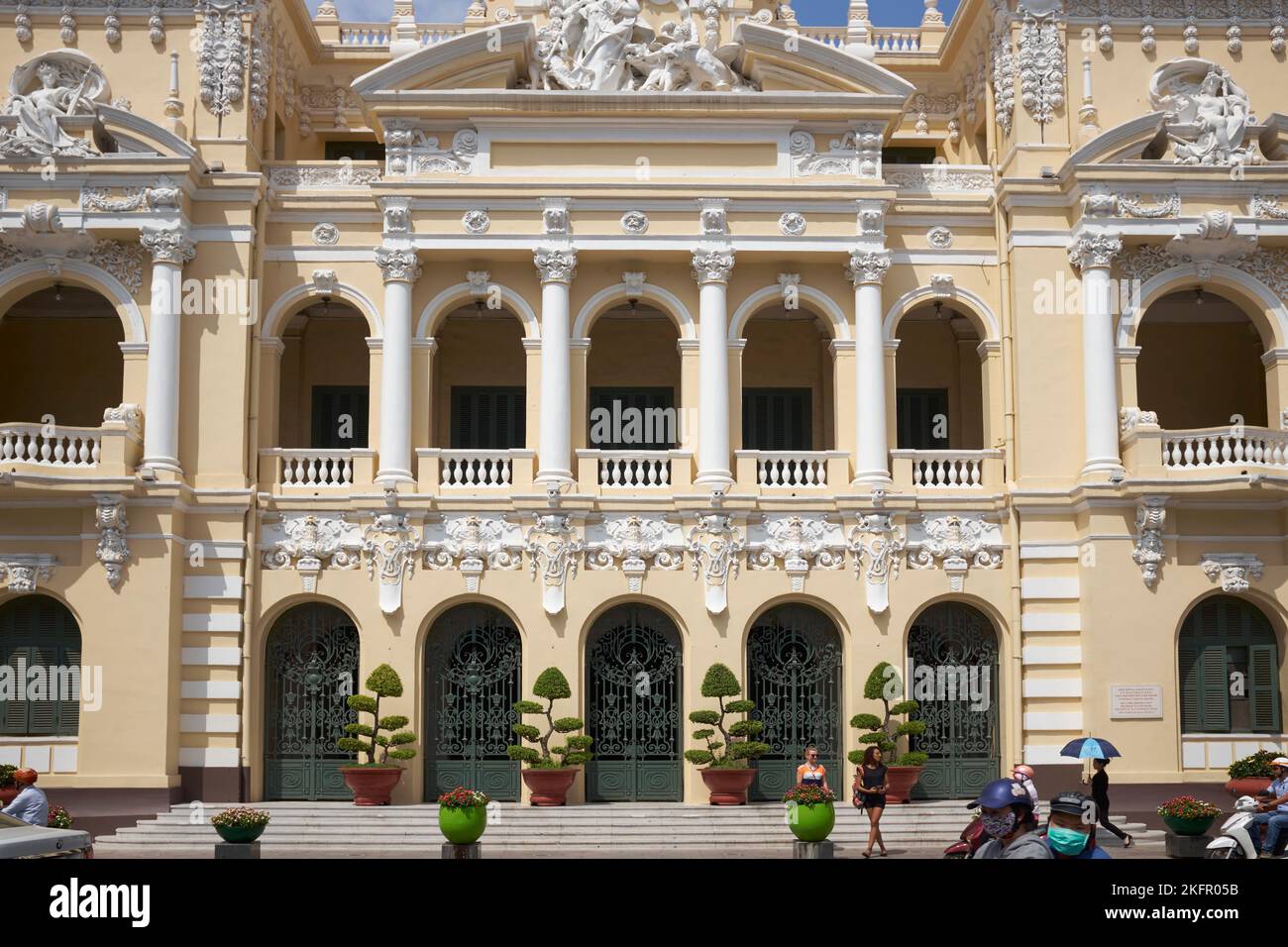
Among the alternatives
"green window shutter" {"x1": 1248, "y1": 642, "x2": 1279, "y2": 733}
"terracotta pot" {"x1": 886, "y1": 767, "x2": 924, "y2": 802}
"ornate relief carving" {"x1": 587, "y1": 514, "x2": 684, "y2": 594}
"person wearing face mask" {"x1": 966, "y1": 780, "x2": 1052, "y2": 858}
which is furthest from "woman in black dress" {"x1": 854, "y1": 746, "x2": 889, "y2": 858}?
"person wearing face mask" {"x1": 966, "y1": 780, "x2": 1052, "y2": 858}

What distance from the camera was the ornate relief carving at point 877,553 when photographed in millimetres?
28328

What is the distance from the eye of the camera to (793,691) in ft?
93.9

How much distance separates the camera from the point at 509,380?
1252 inches

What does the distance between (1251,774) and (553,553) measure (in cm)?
1180

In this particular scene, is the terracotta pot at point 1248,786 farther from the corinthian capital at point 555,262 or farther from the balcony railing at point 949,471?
the corinthian capital at point 555,262

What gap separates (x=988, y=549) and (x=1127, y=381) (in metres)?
3.83

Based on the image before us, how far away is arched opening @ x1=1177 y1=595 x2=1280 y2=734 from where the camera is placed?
1096 inches

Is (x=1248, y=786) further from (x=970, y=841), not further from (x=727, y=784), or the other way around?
(x=970, y=841)

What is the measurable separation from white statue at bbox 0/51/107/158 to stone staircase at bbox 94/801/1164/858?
37.7ft

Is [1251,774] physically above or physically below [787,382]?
below

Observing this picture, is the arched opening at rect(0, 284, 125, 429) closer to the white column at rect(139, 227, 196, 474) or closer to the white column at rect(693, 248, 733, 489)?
the white column at rect(139, 227, 196, 474)

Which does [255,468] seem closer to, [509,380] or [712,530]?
[509,380]

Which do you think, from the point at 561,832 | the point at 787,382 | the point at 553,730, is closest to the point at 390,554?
the point at 553,730
